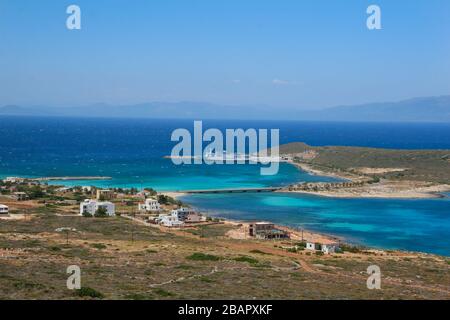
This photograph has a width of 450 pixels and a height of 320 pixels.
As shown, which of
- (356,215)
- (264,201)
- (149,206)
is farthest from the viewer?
(264,201)

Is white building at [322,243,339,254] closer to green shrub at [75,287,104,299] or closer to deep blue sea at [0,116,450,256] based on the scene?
deep blue sea at [0,116,450,256]

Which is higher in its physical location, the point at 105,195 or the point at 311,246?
the point at 105,195

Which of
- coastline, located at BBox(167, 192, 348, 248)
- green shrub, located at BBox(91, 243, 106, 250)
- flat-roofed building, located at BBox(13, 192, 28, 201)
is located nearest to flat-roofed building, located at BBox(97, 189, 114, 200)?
flat-roofed building, located at BBox(13, 192, 28, 201)

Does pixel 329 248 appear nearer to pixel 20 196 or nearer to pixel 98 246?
pixel 98 246

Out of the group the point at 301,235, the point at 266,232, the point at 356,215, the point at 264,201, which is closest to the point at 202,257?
the point at 266,232

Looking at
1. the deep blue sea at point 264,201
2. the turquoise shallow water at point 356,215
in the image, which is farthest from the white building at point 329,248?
the deep blue sea at point 264,201

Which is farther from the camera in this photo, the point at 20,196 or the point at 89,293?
the point at 20,196

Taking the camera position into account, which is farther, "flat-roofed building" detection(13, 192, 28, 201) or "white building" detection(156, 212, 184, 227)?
"flat-roofed building" detection(13, 192, 28, 201)

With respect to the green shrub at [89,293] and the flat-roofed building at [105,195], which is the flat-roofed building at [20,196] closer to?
the flat-roofed building at [105,195]
